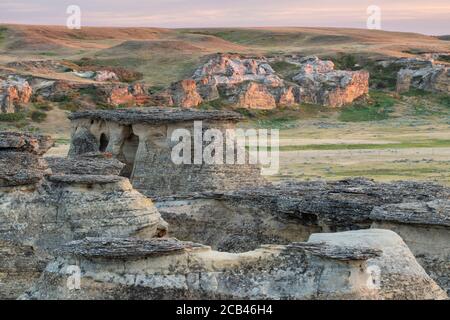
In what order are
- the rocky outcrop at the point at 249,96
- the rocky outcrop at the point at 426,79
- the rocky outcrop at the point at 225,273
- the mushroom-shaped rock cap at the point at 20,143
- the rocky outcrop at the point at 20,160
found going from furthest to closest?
the rocky outcrop at the point at 426,79 → the rocky outcrop at the point at 249,96 → the mushroom-shaped rock cap at the point at 20,143 → the rocky outcrop at the point at 20,160 → the rocky outcrop at the point at 225,273

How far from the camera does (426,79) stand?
82.1 meters

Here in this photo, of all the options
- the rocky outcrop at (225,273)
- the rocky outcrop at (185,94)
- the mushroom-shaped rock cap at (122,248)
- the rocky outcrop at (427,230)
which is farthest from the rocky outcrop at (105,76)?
the rocky outcrop at (225,273)

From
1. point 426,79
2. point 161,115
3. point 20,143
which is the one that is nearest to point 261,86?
point 426,79

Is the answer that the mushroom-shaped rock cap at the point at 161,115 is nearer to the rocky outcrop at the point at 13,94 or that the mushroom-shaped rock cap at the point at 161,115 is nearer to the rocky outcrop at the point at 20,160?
the rocky outcrop at the point at 20,160

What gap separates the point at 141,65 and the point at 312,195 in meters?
68.2

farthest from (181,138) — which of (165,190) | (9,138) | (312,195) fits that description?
(9,138)

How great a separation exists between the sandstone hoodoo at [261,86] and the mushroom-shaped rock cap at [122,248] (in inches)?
1974

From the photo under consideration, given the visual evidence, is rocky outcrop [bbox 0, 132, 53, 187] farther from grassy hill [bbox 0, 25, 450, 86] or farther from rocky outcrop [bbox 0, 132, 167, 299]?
grassy hill [bbox 0, 25, 450, 86]

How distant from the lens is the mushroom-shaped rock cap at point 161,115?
2545 cm

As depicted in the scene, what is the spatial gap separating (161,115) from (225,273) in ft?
41.5

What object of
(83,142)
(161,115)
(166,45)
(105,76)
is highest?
(166,45)

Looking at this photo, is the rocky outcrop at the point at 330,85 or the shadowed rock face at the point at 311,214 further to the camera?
the rocky outcrop at the point at 330,85

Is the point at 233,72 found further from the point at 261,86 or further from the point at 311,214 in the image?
the point at 311,214

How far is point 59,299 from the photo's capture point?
13.6 meters
